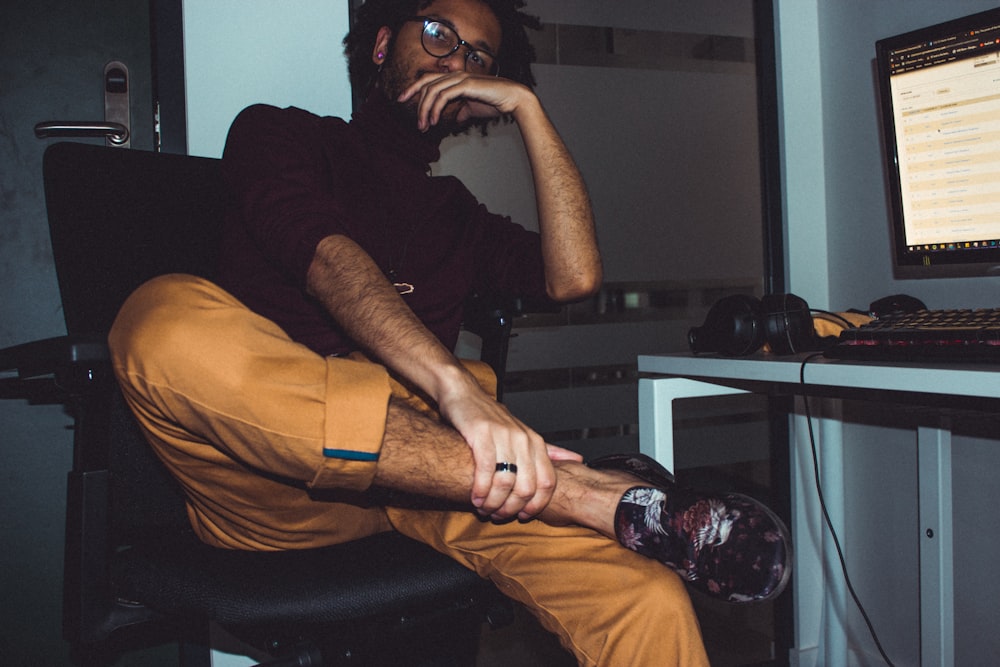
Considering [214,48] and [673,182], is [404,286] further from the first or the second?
[673,182]

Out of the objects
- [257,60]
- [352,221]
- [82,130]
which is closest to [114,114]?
[82,130]

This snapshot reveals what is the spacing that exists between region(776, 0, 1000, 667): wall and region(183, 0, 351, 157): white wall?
1.22m

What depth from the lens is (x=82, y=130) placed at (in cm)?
150

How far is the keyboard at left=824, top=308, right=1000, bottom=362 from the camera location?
88 cm

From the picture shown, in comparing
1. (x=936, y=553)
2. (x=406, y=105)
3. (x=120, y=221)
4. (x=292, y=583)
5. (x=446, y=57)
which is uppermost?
(x=446, y=57)

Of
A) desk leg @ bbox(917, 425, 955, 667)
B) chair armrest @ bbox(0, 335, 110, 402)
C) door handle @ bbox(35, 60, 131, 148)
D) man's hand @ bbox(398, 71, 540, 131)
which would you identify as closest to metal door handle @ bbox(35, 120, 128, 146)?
door handle @ bbox(35, 60, 131, 148)

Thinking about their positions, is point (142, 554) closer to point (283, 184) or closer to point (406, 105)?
point (283, 184)

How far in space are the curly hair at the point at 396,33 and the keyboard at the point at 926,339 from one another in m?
0.91

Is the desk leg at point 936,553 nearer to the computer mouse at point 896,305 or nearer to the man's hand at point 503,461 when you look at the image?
the computer mouse at point 896,305

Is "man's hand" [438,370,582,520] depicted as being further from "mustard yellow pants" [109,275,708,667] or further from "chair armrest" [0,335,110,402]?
"chair armrest" [0,335,110,402]

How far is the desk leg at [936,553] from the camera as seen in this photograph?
1.31 m

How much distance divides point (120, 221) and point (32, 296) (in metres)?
0.60

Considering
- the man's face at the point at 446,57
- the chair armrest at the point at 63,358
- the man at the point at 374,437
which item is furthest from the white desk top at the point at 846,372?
the chair armrest at the point at 63,358

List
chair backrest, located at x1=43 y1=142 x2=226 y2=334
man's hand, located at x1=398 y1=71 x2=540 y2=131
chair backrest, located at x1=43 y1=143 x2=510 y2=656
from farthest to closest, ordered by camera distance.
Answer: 1. man's hand, located at x1=398 y1=71 x2=540 y2=131
2. chair backrest, located at x1=43 y1=142 x2=226 y2=334
3. chair backrest, located at x1=43 y1=143 x2=510 y2=656
